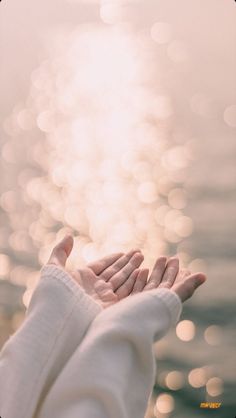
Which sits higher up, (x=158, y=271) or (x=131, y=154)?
(x=131, y=154)

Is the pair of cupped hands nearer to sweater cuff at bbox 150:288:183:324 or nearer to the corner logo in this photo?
sweater cuff at bbox 150:288:183:324

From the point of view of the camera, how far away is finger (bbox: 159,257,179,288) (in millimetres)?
734

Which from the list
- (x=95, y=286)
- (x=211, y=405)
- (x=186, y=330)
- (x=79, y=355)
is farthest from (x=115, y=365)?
(x=186, y=330)

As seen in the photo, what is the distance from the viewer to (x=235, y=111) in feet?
14.7

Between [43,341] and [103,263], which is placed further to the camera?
[103,263]

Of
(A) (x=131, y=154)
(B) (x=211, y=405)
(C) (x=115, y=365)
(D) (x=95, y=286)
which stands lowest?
(C) (x=115, y=365)

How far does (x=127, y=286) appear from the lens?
76 cm

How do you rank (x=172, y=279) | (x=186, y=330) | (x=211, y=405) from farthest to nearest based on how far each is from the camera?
(x=186, y=330) → (x=211, y=405) → (x=172, y=279)

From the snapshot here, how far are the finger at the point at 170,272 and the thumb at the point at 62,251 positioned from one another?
0.34 ft

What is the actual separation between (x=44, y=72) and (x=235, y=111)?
4.53 feet

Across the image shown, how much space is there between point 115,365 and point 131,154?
428cm

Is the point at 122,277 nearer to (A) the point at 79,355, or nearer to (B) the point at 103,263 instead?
(B) the point at 103,263

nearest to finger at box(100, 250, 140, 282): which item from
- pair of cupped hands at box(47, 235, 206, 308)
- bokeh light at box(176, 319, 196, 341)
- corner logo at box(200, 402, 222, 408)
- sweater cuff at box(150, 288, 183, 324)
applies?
pair of cupped hands at box(47, 235, 206, 308)

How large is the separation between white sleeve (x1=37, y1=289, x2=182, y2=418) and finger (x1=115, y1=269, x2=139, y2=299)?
0.26 feet
